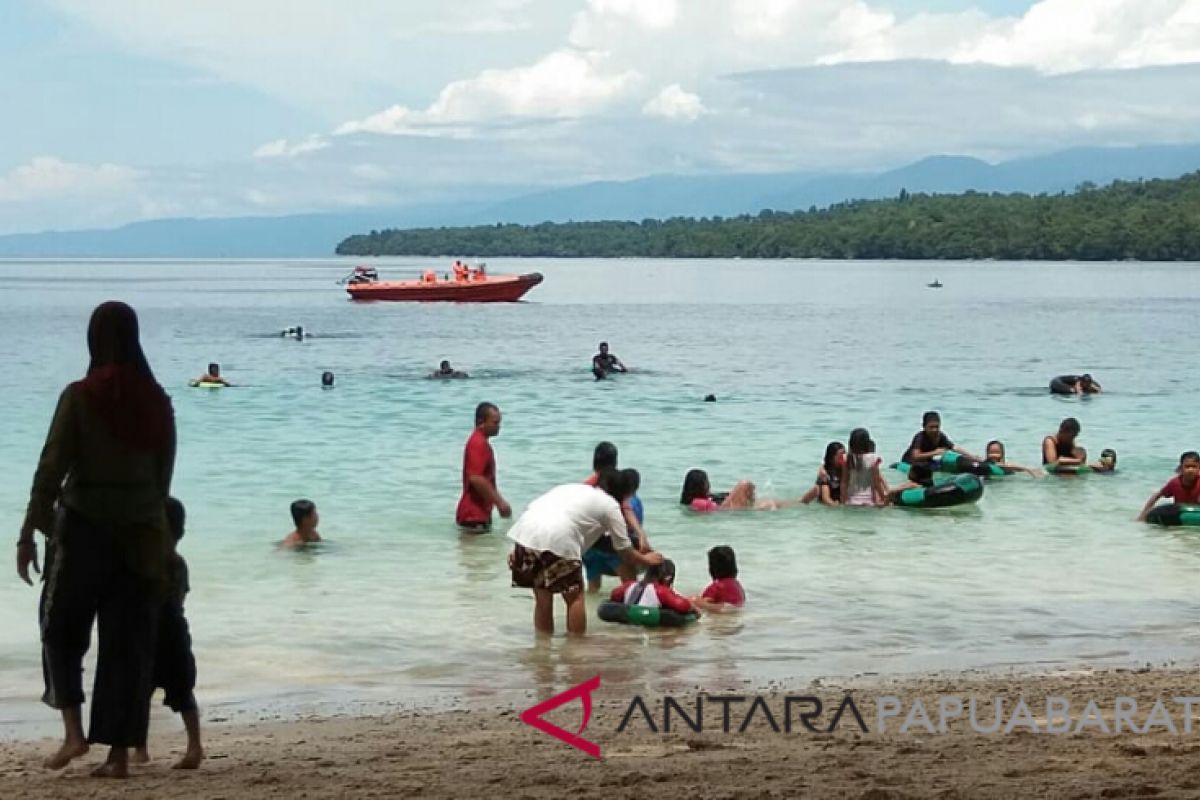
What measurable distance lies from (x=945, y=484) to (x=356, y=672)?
8514 mm

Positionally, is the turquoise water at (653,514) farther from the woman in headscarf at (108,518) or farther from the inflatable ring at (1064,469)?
the woman in headscarf at (108,518)

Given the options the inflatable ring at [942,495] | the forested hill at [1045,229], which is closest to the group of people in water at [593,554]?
the inflatable ring at [942,495]

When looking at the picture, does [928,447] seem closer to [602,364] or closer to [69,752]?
[69,752]

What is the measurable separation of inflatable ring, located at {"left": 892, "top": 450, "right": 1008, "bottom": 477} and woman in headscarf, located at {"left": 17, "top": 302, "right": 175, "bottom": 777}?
13719 millimetres

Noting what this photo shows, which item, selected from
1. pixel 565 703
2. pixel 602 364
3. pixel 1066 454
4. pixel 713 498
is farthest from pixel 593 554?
Result: pixel 602 364

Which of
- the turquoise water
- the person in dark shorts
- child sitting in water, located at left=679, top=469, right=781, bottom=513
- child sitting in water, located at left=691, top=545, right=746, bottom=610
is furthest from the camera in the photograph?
the person in dark shorts

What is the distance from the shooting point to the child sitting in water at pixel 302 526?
15031 millimetres

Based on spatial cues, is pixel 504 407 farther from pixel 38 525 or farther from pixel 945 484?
pixel 38 525

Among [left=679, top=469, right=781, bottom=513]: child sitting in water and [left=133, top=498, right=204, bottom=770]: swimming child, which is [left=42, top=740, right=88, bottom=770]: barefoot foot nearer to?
[left=133, top=498, right=204, bottom=770]: swimming child

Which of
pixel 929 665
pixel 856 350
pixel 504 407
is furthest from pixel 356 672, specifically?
pixel 856 350

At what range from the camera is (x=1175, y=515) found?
15.8 meters

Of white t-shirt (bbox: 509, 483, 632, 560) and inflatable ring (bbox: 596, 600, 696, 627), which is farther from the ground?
white t-shirt (bbox: 509, 483, 632, 560)

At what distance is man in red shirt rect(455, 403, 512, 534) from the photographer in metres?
13.2

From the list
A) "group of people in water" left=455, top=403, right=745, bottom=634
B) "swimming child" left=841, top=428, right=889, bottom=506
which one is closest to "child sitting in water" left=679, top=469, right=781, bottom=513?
"swimming child" left=841, top=428, right=889, bottom=506
